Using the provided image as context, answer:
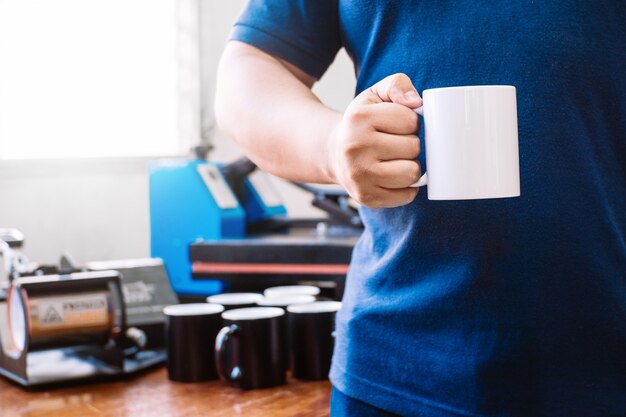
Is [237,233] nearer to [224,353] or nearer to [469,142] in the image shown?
[224,353]

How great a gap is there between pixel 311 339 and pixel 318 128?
708 mm

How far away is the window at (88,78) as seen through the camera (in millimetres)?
2105

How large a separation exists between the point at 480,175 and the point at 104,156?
1.89 metres

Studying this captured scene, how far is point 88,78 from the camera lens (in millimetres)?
2297

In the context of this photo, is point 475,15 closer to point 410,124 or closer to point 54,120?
point 410,124

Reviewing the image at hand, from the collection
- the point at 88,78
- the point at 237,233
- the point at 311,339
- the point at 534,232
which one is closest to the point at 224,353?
the point at 311,339

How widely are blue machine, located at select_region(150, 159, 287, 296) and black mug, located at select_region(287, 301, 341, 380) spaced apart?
0.41m

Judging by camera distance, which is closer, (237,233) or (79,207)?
(237,233)

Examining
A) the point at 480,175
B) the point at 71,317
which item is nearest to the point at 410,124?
the point at 480,175

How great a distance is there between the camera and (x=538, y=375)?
621 millimetres

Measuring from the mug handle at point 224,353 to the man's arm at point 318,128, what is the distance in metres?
0.49

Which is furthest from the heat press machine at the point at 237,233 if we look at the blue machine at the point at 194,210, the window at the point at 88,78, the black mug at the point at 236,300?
the window at the point at 88,78

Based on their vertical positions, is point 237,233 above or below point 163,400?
above

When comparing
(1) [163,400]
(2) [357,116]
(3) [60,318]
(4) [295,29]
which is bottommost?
(1) [163,400]
